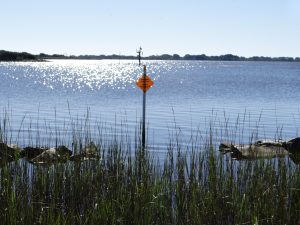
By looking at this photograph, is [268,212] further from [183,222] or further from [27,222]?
[27,222]

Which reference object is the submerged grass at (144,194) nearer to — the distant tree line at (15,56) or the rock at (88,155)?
the rock at (88,155)

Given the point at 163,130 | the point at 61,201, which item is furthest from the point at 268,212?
the point at 163,130

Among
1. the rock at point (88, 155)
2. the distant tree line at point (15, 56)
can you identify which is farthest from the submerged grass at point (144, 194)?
the distant tree line at point (15, 56)

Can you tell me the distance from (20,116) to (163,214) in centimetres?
2223

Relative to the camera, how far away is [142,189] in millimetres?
6406

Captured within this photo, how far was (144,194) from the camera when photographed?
6.39m

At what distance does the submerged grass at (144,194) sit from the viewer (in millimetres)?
6070

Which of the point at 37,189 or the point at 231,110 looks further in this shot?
the point at 231,110

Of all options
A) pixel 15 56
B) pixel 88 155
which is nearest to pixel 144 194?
pixel 88 155

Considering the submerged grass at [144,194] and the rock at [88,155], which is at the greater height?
→ the rock at [88,155]

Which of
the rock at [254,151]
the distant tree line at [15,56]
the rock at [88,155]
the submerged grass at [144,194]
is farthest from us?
the distant tree line at [15,56]

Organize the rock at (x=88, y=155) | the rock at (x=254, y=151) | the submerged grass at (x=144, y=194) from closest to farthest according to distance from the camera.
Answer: the submerged grass at (x=144, y=194) < the rock at (x=254, y=151) < the rock at (x=88, y=155)

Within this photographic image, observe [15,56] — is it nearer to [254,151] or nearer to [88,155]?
[88,155]

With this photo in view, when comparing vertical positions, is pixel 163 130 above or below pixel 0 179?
below
